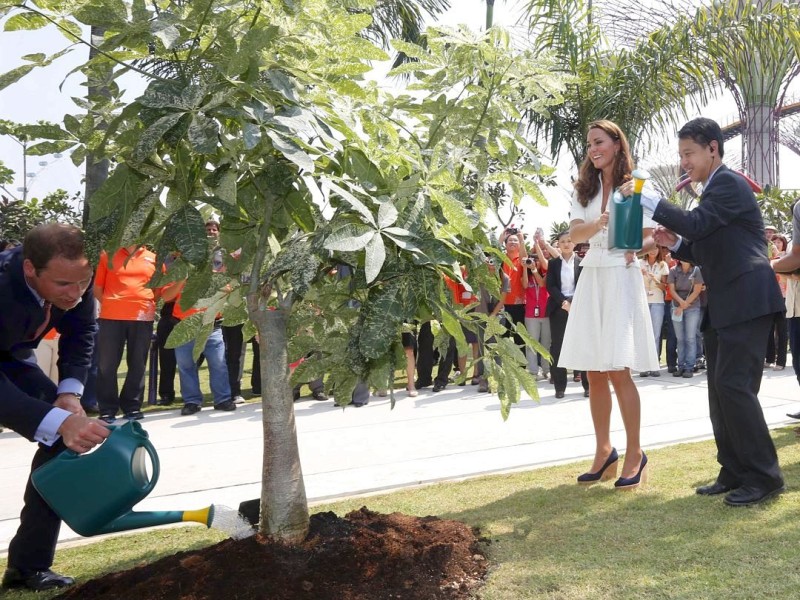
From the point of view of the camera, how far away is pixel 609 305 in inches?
179

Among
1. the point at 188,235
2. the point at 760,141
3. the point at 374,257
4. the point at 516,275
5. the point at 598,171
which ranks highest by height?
the point at 760,141

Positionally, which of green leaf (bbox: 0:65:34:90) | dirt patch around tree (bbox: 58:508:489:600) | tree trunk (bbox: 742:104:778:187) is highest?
tree trunk (bbox: 742:104:778:187)

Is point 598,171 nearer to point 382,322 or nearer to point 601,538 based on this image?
point 601,538

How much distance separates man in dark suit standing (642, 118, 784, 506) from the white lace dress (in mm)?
401

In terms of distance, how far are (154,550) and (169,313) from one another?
16.7 feet

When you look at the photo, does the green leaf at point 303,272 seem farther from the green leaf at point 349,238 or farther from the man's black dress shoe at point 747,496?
the man's black dress shoe at point 747,496

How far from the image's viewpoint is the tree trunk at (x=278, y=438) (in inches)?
126

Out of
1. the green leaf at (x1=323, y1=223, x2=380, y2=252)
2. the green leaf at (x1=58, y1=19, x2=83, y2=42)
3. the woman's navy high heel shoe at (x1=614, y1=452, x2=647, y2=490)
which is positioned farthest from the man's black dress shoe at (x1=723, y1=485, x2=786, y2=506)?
the green leaf at (x1=58, y1=19, x2=83, y2=42)

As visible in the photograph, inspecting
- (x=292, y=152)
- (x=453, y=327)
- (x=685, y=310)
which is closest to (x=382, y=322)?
(x=453, y=327)

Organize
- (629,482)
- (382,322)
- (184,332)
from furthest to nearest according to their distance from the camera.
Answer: (629,482) < (184,332) < (382,322)

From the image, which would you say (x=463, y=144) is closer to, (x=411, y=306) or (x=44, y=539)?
(x=411, y=306)

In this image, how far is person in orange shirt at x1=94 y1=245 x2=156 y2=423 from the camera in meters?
8.12

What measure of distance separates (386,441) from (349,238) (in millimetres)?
4503

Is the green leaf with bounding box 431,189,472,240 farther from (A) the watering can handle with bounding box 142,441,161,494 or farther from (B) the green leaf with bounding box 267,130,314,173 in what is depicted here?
(A) the watering can handle with bounding box 142,441,161,494
